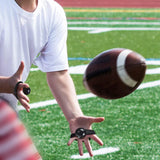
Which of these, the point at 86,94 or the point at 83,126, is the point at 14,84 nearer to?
the point at 83,126

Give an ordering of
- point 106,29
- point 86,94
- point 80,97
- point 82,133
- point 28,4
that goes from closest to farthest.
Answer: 1. point 82,133
2. point 28,4
3. point 80,97
4. point 86,94
5. point 106,29

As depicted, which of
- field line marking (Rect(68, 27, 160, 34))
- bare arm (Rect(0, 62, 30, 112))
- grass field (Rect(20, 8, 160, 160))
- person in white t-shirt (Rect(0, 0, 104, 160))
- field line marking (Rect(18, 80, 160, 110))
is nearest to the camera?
bare arm (Rect(0, 62, 30, 112))

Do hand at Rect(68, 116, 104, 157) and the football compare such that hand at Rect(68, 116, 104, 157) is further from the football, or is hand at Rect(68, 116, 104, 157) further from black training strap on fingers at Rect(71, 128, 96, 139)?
the football

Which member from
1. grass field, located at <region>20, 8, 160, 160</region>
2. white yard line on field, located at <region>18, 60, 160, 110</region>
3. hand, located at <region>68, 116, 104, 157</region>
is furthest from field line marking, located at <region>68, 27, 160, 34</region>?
hand, located at <region>68, 116, 104, 157</region>

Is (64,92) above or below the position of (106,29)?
above

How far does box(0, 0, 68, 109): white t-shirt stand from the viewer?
259 cm

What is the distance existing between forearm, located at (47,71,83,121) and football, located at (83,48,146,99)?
0.52 ft

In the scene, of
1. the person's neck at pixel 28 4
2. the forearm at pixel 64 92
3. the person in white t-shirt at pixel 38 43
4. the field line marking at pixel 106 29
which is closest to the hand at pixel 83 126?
the person in white t-shirt at pixel 38 43

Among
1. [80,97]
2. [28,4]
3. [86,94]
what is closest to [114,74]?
[28,4]

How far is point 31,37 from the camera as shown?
2.68 metres

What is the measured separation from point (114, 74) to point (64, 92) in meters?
0.37

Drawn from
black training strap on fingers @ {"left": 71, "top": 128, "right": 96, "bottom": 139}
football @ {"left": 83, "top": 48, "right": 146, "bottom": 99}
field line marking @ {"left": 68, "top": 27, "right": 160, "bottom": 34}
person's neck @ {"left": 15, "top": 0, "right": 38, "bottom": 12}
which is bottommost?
field line marking @ {"left": 68, "top": 27, "right": 160, "bottom": 34}

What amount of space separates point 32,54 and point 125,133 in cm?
231

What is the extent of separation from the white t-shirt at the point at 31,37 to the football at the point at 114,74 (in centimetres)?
33
